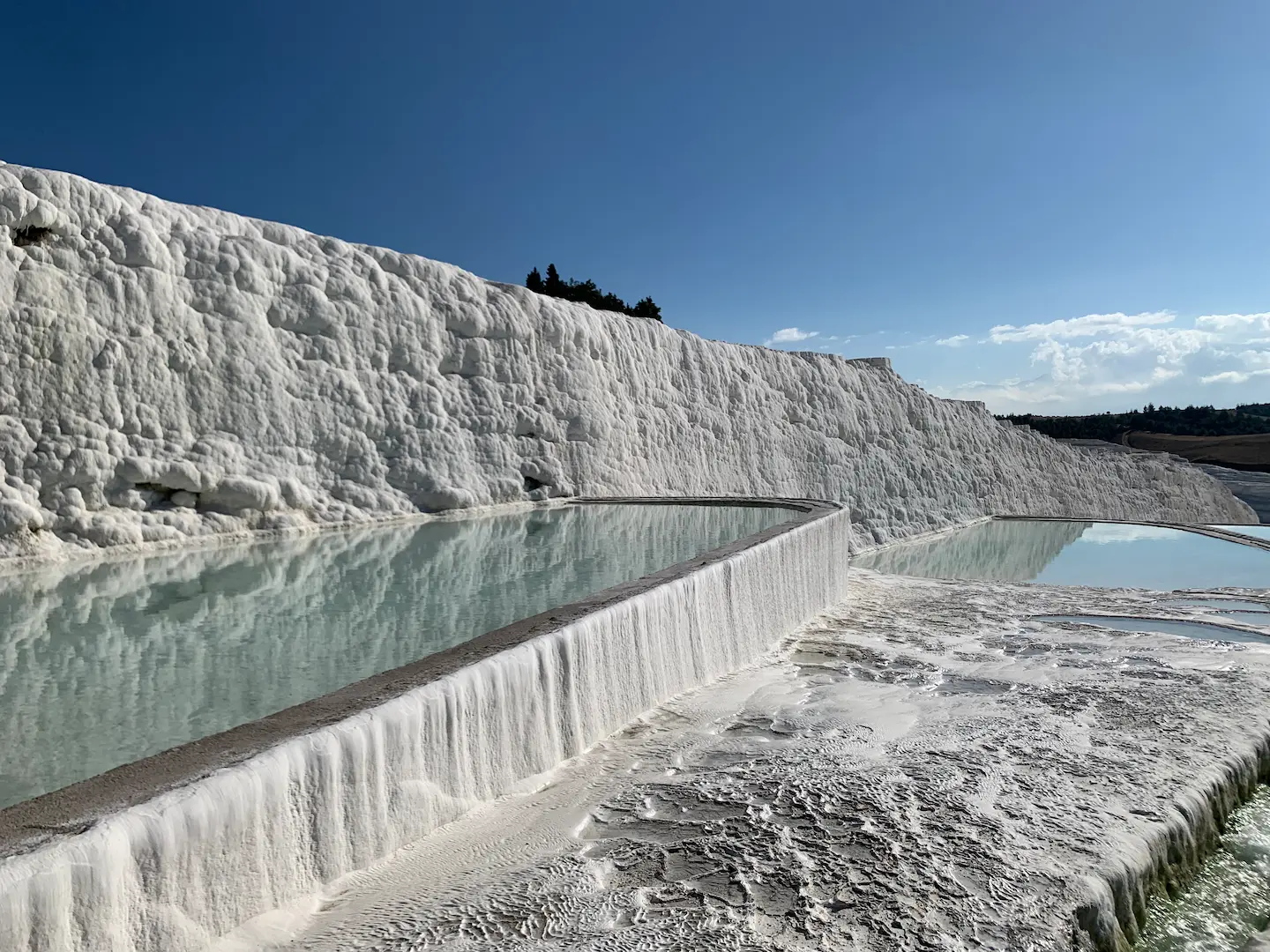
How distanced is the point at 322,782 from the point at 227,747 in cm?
30

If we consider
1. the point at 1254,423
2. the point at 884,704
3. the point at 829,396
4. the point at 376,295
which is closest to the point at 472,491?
the point at 376,295

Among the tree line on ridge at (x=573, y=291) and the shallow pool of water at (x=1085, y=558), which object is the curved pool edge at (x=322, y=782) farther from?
the tree line on ridge at (x=573, y=291)

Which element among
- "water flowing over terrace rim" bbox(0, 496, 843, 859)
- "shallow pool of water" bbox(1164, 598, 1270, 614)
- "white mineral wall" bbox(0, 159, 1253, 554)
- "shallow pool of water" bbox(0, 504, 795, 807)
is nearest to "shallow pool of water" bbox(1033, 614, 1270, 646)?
"shallow pool of water" bbox(1164, 598, 1270, 614)

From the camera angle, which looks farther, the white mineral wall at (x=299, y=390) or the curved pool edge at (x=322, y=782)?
the white mineral wall at (x=299, y=390)

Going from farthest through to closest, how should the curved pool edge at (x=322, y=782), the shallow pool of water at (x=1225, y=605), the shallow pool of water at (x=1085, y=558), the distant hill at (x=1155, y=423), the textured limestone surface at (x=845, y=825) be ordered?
1. the distant hill at (x=1155, y=423)
2. the shallow pool of water at (x=1085, y=558)
3. the shallow pool of water at (x=1225, y=605)
4. the textured limestone surface at (x=845, y=825)
5. the curved pool edge at (x=322, y=782)

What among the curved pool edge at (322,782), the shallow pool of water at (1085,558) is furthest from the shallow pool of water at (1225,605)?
the curved pool edge at (322,782)

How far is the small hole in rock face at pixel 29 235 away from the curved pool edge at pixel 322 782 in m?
7.92

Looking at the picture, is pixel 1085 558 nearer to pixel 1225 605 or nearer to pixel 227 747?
pixel 1225 605

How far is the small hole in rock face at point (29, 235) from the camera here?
8500mm

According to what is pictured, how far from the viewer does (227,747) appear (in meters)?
2.52

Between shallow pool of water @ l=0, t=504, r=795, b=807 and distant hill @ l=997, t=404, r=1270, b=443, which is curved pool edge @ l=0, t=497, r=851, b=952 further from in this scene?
distant hill @ l=997, t=404, r=1270, b=443

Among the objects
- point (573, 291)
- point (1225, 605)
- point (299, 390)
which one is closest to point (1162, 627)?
point (1225, 605)

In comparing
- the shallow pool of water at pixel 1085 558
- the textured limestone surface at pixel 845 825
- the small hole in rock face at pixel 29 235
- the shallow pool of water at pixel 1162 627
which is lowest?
the shallow pool of water at pixel 1085 558

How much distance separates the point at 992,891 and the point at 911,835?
37 cm
